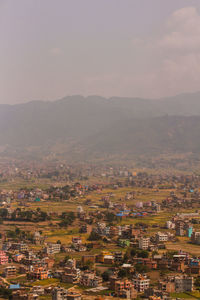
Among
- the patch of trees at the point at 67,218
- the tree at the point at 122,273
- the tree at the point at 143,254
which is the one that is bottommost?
the tree at the point at 122,273

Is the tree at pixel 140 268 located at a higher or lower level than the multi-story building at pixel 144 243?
lower

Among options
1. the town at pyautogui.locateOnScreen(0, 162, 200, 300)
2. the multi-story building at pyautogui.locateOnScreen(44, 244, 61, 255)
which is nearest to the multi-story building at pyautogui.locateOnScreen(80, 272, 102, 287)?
the town at pyautogui.locateOnScreen(0, 162, 200, 300)

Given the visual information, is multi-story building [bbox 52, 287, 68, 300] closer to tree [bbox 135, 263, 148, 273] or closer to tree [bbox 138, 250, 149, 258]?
tree [bbox 135, 263, 148, 273]

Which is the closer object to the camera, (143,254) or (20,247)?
(143,254)

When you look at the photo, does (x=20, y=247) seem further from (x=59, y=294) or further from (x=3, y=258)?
(x=59, y=294)

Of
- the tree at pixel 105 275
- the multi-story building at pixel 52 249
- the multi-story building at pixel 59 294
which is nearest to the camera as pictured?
the multi-story building at pixel 59 294

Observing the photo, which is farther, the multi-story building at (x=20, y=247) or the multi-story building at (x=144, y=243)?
the multi-story building at (x=144, y=243)

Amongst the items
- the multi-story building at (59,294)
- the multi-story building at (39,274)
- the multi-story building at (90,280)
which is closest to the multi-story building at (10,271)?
the multi-story building at (39,274)

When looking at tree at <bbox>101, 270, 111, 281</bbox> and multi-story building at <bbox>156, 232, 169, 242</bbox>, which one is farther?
multi-story building at <bbox>156, 232, 169, 242</bbox>

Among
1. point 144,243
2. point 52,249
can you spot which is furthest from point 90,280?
point 144,243

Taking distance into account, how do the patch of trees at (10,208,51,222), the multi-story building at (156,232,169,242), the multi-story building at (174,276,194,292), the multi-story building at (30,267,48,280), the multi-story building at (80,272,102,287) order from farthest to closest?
the patch of trees at (10,208,51,222) < the multi-story building at (156,232,169,242) < the multi-story building at (30,267,48,280) < the multi-story building at (80,272,102,287) < the multi-story building at (174,276,194,292)

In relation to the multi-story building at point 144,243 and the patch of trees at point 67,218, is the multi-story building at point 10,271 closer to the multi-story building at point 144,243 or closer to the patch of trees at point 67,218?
the multi-story building at point 144,243

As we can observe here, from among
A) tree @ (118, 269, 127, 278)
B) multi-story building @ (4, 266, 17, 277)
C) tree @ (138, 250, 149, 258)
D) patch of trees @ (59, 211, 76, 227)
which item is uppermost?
patch of trees @ (59, 211, 76, 227)
